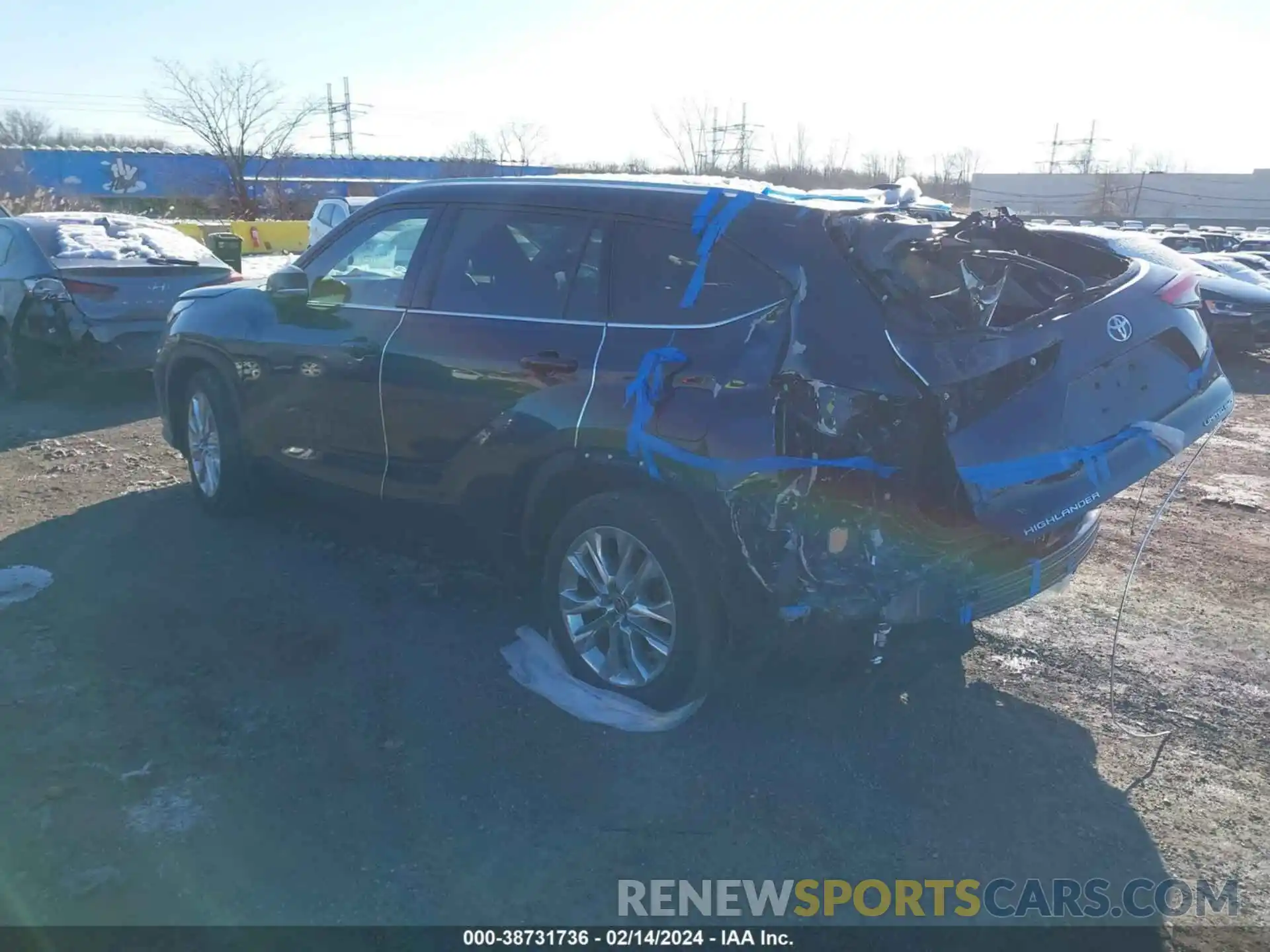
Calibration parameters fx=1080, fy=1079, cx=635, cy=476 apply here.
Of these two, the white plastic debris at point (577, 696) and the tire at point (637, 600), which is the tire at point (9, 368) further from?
the tire at point (637, 600)

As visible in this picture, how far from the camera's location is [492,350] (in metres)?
4.32

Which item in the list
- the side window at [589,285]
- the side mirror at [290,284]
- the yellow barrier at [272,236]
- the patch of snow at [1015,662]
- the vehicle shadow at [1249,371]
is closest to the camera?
the side window at [589,285]

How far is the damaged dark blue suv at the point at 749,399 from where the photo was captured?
11.1 ft

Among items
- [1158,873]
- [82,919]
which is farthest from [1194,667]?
[82,919]

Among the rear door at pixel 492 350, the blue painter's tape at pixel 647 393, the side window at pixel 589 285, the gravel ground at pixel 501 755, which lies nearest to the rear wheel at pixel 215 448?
the gravel ground at pixel 501 755

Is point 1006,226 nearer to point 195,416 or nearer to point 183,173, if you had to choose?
point 195,416

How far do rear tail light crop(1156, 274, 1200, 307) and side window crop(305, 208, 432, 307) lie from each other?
10.1 feet

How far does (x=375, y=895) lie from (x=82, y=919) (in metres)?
0.77

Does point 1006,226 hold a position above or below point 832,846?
above

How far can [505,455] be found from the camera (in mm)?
4266

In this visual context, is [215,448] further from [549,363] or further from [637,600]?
[637,600]

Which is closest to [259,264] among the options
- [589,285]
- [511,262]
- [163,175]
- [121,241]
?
[121,241]

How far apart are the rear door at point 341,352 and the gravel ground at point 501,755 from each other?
34 centimetres

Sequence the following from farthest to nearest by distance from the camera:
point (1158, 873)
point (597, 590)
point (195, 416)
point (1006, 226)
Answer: point (195, 416) < point (1006, 226) < point (597, 590) < point (1158, 873)
